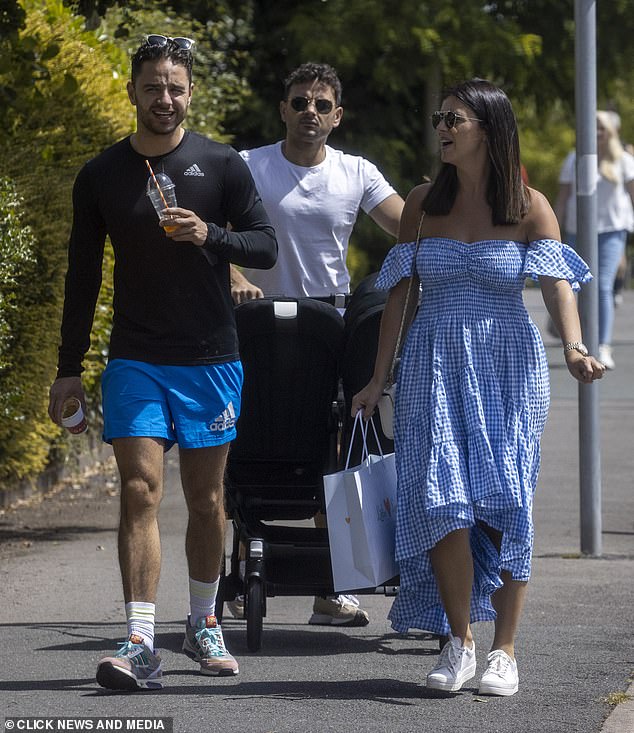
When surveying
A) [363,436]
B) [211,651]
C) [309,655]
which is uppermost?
[363,436]

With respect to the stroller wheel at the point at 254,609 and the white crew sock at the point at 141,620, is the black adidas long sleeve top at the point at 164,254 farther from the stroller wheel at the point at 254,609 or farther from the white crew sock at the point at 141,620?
the stroller wheel at the point at 254,609

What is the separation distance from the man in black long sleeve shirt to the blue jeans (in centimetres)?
802

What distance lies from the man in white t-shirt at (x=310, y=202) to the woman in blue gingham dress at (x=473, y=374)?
117 cm

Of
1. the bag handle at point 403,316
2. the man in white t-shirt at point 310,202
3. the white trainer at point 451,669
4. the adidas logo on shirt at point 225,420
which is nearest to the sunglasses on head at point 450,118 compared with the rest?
the bag handle at point 403,316

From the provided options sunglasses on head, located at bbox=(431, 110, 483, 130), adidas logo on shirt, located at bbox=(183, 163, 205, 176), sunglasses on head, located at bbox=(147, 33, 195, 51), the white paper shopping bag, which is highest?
sunglasses on head, located at bbox=(147, 33, 195, 51)

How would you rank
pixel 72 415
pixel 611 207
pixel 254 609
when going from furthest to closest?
pixel 611 207
pixel 254 609
pixel 72 415

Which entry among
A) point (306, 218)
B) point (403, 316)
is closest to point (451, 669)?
point (403, 316)

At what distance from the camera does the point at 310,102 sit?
6.49 metres

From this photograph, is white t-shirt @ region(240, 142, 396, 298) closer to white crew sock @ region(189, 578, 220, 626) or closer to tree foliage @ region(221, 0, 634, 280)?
white crew sock @ region(189, 578, 220, 626)

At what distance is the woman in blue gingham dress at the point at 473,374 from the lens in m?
5.11

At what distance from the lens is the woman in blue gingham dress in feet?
16.8

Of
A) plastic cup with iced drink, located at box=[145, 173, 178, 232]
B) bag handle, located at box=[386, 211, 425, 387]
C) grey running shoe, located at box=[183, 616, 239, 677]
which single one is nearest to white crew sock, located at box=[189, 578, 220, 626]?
grey running shoe, located at box=[183, 616, 239, 677]

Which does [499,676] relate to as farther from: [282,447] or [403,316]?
[282,447]

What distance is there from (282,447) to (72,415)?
1.02 meters
